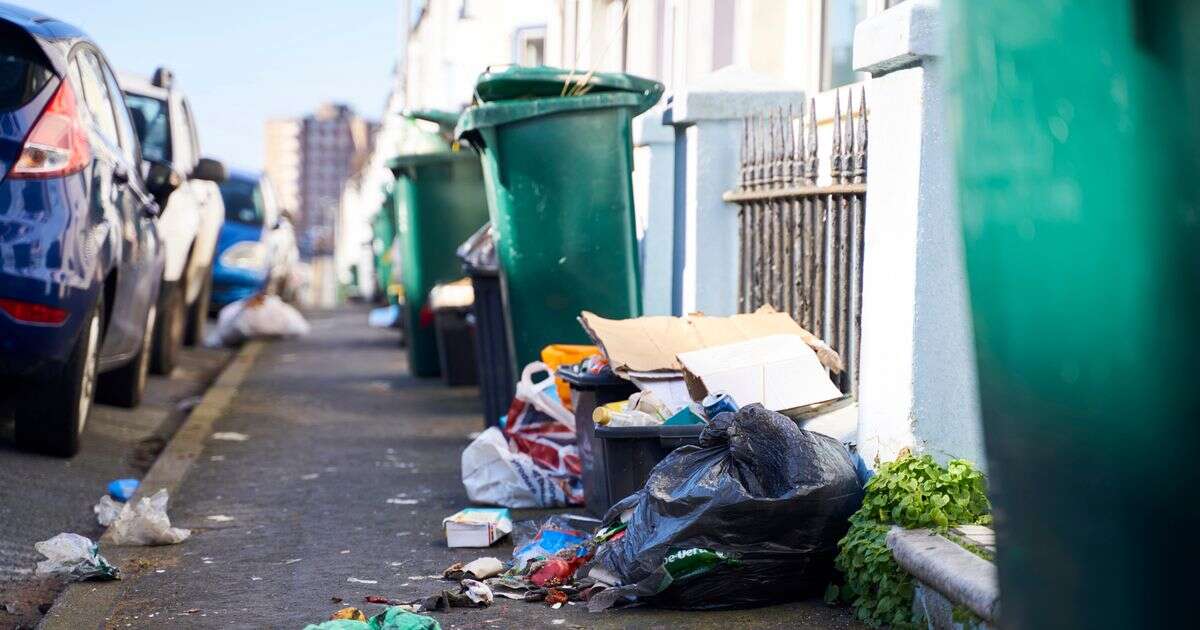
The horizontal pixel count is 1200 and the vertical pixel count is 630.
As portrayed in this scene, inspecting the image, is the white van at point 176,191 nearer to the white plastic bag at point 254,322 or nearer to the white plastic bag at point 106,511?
the white plastic bag at point 254,322

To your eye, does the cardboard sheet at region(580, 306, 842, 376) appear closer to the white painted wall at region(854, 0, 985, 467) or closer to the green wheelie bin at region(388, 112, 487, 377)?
the white painted wall at region(854, 0, 985, 467)

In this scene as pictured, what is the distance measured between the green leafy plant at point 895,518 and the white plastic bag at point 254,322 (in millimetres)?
13565

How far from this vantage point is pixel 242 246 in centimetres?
2075

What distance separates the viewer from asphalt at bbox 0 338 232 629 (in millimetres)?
4812

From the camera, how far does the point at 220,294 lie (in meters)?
21.0

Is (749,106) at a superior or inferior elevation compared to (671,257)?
superior

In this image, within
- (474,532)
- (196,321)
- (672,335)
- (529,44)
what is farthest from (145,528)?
(529,44)

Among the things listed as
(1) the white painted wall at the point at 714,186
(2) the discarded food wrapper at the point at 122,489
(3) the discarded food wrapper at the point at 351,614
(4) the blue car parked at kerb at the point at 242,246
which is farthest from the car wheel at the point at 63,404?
(4) the blue car parked at kerb at the point at 242,246

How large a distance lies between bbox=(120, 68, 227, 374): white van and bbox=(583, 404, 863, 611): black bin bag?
6774 mm

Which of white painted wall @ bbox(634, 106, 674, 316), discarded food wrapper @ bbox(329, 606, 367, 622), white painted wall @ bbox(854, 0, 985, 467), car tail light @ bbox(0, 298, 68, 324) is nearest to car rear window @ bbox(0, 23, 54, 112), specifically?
car tail light @ bbox(0, 298, 68, 324)

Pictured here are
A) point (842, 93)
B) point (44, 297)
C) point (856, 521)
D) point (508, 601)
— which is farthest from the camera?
point (842, 93)

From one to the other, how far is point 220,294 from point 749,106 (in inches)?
595

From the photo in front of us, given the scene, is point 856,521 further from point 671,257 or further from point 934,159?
point 671,257

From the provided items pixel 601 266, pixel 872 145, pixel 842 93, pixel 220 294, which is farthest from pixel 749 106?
pixel 220 294
